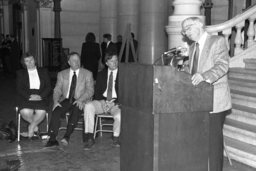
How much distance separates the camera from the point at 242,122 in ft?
20.5

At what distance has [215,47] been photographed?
407 centimetres

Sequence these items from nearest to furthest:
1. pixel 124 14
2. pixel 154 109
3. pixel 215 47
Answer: pixel 154 109, pixel 215 47, pixel 124 14

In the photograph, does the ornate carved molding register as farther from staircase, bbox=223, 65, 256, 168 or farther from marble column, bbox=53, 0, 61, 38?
staircase, bbox=223, 65, 256, 168

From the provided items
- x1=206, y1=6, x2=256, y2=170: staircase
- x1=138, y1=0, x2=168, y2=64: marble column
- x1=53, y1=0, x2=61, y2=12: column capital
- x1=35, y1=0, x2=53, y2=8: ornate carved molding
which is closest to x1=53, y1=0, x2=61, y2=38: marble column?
x1=53, y1=0, x2=61, y2=12: column capital

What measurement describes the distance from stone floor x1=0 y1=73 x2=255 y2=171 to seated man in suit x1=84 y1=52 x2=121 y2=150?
8.2 inches

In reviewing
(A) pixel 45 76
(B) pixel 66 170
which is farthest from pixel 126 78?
(A) pixel 45 76

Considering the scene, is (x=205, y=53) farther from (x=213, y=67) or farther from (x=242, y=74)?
(x=242, y=74)

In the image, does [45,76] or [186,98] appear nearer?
[186,98]

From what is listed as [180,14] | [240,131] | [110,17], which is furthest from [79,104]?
[110,17]

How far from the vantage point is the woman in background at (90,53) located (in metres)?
11.6

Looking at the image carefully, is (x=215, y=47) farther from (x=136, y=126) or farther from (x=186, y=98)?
(x=136, y=126)

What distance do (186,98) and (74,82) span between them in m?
3.54

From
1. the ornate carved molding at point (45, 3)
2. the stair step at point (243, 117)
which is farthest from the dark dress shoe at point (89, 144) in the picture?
the ornate carved molding at point (45, 3)

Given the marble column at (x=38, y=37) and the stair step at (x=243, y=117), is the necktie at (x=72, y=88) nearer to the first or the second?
the stair step at (x=243, y=117)
